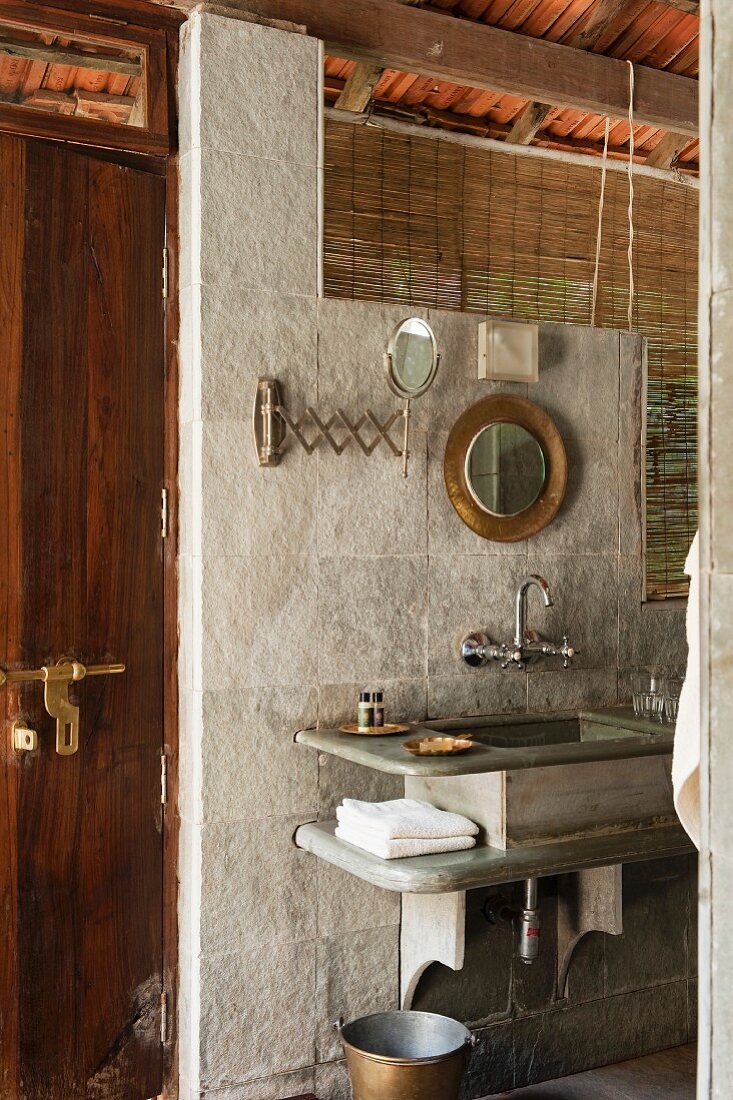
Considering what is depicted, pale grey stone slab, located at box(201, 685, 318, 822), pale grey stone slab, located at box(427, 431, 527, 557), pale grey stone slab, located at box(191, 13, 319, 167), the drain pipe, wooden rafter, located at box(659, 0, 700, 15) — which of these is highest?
wooden rafter, located at box(659, 0, 700, 15)

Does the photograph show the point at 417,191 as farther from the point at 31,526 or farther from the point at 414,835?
the point at 414,835

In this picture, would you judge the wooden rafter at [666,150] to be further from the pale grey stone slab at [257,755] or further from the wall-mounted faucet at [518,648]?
the pale grey stone slab at [257,755]

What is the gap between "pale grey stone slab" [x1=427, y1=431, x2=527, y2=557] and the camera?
9.88 ft

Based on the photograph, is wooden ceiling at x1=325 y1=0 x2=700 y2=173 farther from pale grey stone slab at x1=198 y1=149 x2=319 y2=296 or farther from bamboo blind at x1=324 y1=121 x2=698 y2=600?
pale grey stone slab at x1=198 y1=149 x2=319 y2=296

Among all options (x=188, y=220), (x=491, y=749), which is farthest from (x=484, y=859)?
(x=188, y=220)

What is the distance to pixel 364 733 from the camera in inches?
107

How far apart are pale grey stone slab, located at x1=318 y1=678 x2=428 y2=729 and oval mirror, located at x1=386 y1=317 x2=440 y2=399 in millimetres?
786

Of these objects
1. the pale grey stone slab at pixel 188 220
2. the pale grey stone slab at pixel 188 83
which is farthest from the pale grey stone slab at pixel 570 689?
the pale grey stone slab at pixel 188 83

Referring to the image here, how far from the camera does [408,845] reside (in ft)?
7.99

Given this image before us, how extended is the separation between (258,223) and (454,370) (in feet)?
2.23

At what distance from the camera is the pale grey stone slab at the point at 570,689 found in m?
3.19

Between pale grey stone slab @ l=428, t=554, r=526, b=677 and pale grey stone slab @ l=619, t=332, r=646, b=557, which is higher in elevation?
pale grey stone slab @ l=619, t=332, r=646, b=557

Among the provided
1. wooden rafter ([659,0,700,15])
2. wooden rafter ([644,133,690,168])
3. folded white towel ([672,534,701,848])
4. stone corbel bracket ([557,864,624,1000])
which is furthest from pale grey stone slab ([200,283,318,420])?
wooden rafter ([644,133,690,168])

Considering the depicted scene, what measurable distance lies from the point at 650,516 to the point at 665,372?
62 centimetres
